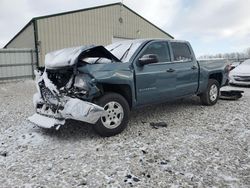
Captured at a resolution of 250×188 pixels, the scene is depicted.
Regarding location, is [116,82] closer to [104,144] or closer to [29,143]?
[104,144]

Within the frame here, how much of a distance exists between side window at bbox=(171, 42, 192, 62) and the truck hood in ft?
5.75

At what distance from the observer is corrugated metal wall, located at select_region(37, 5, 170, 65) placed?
50.9 ft

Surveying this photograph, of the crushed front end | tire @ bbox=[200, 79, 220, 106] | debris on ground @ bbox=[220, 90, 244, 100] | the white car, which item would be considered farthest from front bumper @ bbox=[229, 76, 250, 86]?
the crushed front end

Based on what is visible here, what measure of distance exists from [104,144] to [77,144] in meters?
0.46

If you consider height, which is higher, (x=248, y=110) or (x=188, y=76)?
(x=188, y=76)

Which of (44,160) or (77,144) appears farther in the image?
(77,144)

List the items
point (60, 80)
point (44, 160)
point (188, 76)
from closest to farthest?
point (44, 160)
point (60, 80)
point (188, 76)

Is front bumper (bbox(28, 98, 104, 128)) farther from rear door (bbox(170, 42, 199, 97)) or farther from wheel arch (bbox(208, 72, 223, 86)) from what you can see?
wheel arch (bbox(208, 72, 223, 86))

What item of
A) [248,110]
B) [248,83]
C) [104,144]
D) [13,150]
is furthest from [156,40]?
[248,83]

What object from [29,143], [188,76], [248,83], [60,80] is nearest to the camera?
[29,143]

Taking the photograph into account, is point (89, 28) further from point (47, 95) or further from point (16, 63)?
point (47, 95)

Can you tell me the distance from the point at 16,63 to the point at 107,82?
40.2 feet

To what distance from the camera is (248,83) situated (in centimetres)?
1121

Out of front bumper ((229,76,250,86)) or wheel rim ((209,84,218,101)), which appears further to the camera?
front bumper ((229,76,250,86))
